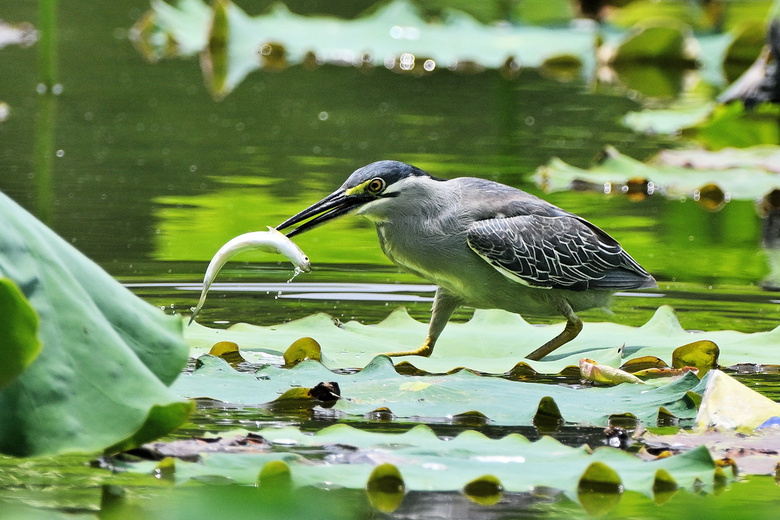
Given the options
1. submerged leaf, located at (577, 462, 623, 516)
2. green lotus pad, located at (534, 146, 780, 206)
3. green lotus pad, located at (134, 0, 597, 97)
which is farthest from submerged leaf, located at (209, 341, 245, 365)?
green lotus pad, located at (134, 0, 597, 97)

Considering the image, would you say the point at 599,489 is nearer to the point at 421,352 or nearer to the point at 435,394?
the point at 435,394

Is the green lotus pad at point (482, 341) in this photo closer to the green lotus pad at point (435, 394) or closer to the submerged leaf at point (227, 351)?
the submerged leaf at point (227, 351)

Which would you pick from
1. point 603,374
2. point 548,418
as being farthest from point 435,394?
point 603,374

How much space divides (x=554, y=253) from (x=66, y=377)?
2825mm

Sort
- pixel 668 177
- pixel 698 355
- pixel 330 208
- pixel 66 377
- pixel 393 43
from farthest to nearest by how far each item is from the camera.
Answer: pixel 393 43 → pixel 668 177 → pixel 330 208 → pixel 698 355 → pixel 66 377

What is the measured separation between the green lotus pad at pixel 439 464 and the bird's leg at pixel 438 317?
5.05 ft

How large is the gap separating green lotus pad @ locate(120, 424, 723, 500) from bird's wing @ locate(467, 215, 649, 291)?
1.75 m

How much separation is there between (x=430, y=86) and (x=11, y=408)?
12.7 meters

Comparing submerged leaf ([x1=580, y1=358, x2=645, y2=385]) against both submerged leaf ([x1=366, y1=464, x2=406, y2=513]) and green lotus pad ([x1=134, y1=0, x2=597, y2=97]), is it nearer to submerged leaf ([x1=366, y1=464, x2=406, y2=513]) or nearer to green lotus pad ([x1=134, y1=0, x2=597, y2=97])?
submerged leaf ([x1=366, y1=464, x2=406, y2=513])

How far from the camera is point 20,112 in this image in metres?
11.9

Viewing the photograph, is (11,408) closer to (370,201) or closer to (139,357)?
(139,357)

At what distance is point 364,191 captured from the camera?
4930 mm

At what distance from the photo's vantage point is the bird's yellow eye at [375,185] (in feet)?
16.2

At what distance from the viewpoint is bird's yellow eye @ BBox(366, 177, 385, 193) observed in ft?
16.2
